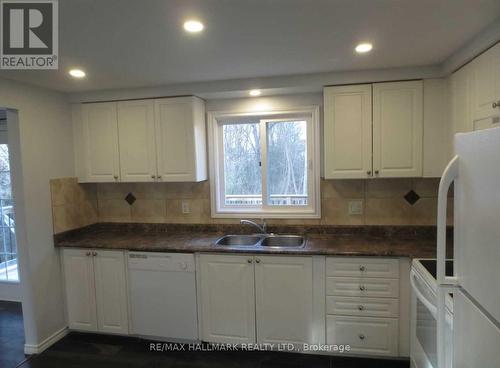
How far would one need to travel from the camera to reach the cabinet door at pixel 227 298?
245 cm

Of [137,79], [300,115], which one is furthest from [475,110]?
[137,79]

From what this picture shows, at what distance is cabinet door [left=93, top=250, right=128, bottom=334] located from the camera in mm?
2664

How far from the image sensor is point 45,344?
103 inches

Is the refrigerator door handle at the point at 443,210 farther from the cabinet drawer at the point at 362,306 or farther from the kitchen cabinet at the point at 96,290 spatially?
the kitchen cabinet at the point at 96,290

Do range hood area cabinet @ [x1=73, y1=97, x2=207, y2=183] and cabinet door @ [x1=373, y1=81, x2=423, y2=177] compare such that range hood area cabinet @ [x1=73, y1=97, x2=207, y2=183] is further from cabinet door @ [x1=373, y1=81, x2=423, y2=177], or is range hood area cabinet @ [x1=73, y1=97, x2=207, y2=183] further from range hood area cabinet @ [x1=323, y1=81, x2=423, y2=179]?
cabinet door @ [x1=373, y1=81, x2=423, y2=177]

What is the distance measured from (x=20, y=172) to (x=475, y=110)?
132 inches

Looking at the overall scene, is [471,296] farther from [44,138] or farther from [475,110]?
[44,138]

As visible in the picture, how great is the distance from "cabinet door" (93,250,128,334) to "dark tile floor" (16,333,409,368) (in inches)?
6.9

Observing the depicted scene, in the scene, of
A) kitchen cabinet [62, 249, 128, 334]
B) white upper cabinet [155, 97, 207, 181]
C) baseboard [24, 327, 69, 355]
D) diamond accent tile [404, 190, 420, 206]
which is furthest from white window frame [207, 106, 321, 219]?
baseboard [24, 327, 69, 355]

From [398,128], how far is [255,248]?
151 centimetres

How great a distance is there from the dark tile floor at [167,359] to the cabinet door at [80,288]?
0.71 feet

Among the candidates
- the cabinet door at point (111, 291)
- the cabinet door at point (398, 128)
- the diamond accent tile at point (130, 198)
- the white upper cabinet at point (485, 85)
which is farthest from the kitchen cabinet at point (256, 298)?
the white upper cabinet at point (485, 85)

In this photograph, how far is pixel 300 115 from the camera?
2.90 meters

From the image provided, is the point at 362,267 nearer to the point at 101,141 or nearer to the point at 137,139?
the point at 137,139
